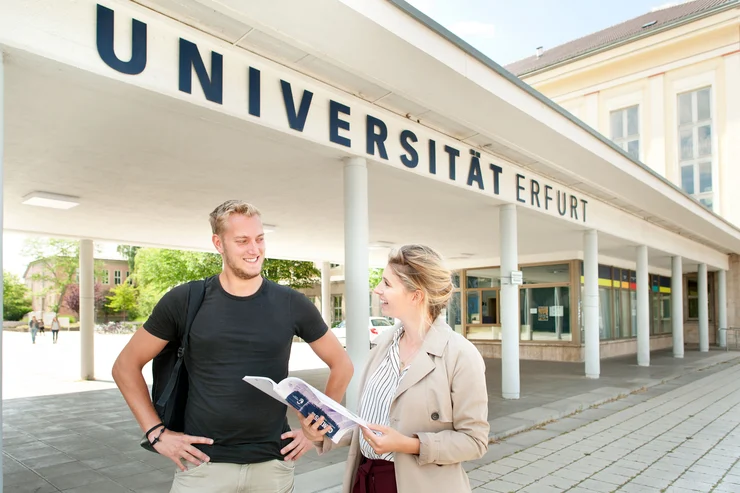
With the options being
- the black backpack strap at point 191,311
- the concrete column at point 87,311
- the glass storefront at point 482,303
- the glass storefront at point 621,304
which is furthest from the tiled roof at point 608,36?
the black backpack strap at point 191,311

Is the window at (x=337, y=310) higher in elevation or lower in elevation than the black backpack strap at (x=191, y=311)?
lower

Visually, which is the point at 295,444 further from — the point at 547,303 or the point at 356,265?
the point at 547,303

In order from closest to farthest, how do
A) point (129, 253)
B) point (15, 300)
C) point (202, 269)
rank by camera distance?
point (202, 269), point (15, 300), point (129, 253)

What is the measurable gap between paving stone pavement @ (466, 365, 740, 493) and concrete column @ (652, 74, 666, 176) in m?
22.6

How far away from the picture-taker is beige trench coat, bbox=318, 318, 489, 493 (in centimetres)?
201

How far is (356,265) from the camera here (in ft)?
20.0

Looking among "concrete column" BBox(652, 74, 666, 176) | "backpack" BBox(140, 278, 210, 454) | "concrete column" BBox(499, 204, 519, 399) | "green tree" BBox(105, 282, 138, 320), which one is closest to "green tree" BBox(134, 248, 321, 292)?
"concrete column" BBox(652, 74, 666, 176)

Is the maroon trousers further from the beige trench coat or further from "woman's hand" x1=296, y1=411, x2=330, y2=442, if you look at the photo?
"woman's hand" x1=296, y1=411, x2=330, y2=442

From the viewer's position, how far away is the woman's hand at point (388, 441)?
73.8 inches

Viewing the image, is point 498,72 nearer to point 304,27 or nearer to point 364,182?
point 364,182

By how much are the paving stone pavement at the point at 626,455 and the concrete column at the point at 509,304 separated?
1.34 m

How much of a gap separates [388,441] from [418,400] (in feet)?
0.75

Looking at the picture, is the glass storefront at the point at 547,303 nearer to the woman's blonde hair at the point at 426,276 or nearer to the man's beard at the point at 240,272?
the woman's blonde hair at the point at 426,276

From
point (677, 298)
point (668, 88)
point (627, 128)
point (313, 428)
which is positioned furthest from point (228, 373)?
point (627, 128)
